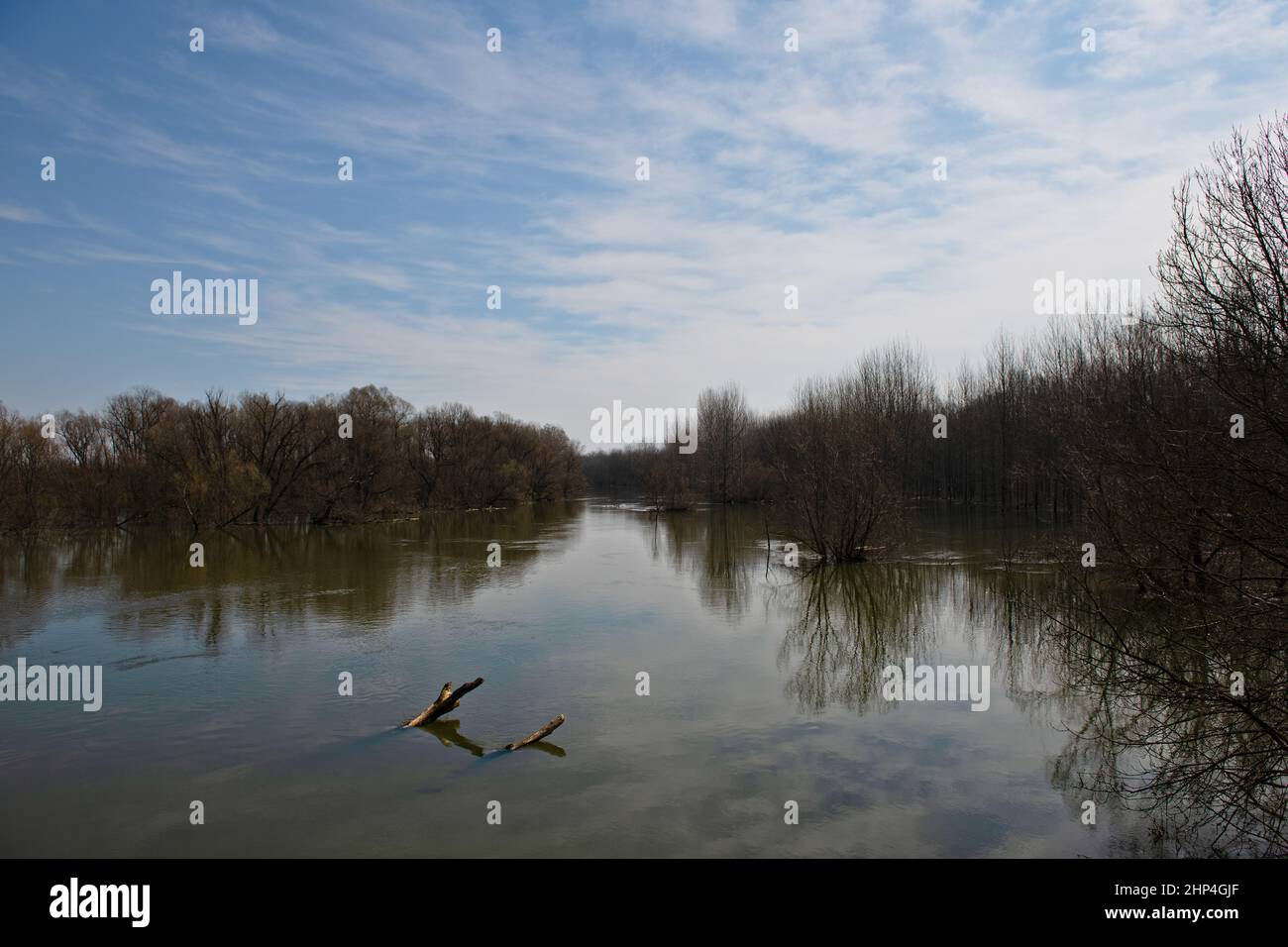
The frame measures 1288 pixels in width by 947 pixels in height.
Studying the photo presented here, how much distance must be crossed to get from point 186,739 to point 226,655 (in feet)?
13.8

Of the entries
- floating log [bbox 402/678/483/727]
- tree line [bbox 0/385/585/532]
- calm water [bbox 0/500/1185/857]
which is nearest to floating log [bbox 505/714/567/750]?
calm water [bbox 0/500/1185/857]

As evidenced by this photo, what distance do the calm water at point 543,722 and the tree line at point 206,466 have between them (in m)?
21.4

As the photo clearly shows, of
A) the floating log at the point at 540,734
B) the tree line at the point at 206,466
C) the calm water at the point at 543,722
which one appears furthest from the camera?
the tree line at the point at 206,466

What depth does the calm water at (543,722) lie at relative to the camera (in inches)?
265

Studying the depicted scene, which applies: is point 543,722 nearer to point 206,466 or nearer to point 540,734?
point 540,734

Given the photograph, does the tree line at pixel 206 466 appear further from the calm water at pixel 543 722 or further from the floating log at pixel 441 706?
the floating log at pixel 441 706

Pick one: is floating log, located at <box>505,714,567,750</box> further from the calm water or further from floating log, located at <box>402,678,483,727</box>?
floating log, located at <box>402,678,483,727</box>

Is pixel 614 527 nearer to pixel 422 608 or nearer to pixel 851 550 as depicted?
pixel 851 550

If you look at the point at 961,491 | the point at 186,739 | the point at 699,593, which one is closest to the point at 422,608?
the point at 699,593

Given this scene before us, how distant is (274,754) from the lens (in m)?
8.62

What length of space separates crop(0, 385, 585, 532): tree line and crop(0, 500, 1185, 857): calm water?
2140 centimetres

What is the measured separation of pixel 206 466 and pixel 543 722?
123 ft

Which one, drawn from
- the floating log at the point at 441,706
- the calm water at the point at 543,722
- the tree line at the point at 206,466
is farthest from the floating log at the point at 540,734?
the tree line at the point at 206,466

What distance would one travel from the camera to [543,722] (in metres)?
9.56
